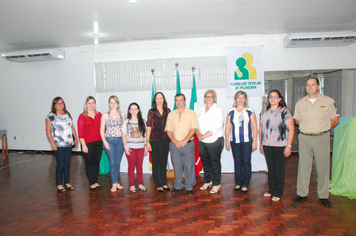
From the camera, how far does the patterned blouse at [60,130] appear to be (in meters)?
4.02

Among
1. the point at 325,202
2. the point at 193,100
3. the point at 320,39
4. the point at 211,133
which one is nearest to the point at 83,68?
the point at 193,100

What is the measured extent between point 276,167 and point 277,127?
0.55m

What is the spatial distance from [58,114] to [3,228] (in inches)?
67.9

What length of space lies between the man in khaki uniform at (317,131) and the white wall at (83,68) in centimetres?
205

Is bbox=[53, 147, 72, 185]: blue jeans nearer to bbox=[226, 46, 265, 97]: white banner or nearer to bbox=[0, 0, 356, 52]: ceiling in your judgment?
bbox=[0, 0, 356, 52]: ceiling

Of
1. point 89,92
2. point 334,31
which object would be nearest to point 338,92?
point 334,31

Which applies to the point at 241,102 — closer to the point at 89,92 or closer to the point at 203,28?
the point at 203,28

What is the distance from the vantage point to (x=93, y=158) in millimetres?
4117

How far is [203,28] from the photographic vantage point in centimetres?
509

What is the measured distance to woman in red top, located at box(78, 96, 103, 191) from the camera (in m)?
3.98

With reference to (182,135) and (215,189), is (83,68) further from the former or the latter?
(215,189)

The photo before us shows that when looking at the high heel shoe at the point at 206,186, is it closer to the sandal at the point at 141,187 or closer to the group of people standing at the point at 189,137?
the group of people standing at the point at 189,137

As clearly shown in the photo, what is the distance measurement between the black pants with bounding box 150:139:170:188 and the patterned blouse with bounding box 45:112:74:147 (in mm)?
1333

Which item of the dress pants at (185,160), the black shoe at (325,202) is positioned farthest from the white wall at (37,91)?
the black shoe at (325,202)
